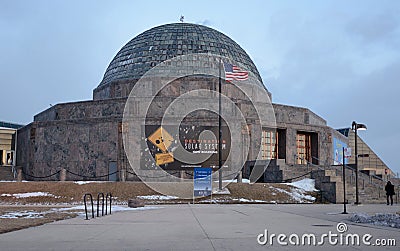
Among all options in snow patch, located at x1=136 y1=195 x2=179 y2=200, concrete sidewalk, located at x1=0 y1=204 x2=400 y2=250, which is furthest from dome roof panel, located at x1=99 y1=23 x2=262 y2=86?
concrete sidewalk, located at x1=0 y1=204 x2=400 y2=250

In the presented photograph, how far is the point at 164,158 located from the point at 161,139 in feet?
3.30

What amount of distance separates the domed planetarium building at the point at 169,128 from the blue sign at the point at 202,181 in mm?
4090

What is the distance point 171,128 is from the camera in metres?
22.5

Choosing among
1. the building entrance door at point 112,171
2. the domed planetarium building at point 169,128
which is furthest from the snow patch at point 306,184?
the building entrance door at point 112,171

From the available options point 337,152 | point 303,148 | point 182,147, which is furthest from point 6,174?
point 337,152

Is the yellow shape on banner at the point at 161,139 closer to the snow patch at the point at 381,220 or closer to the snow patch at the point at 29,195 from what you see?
the snow patch at the point at 29,195

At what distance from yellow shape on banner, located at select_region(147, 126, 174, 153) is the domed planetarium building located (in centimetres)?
5

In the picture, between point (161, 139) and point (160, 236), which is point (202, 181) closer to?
point (161, 139)

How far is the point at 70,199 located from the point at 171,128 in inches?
289

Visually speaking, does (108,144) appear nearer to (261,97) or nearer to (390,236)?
(261,97)

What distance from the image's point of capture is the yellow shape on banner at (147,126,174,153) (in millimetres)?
22172

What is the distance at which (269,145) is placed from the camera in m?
24.6

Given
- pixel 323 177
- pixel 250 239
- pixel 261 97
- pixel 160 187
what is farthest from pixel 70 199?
pixel 261 97

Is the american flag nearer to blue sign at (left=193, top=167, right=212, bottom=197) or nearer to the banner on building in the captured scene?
the banner on building
